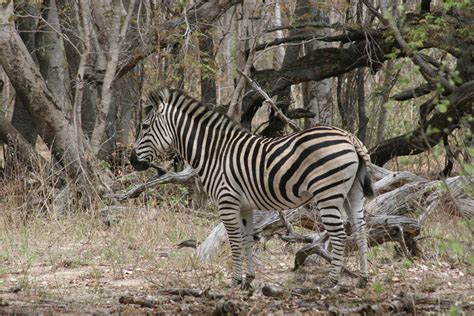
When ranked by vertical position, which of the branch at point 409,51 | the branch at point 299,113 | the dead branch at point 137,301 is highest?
the branch at point 409,51

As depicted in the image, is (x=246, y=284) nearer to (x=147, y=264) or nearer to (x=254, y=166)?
(x=254, y=166)

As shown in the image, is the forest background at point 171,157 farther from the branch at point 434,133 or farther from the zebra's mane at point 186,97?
the zebra's mane at point 186,97

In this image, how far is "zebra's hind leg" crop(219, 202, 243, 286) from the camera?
8.46 metres

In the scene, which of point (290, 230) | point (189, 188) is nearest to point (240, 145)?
point (290, 230)

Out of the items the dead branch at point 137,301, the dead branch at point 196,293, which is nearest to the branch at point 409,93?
the dead branch at point 196,293

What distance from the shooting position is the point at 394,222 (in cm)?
902

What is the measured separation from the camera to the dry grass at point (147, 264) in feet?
26.1

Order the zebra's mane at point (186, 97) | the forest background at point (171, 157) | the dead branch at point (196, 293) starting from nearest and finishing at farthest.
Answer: the dead branch at point (196, 293) → the zebra's mane at point (186, 97) → the forest background at point (171, 157)

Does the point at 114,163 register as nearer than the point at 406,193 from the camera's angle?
No

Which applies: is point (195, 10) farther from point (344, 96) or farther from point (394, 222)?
→ point (394, 222)

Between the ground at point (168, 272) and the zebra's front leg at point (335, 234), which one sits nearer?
the ground at point (168, 272)

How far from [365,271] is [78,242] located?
4.69 meters

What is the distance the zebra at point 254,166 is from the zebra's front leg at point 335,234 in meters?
0.01

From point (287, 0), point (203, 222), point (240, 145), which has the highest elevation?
point (287, 0)
